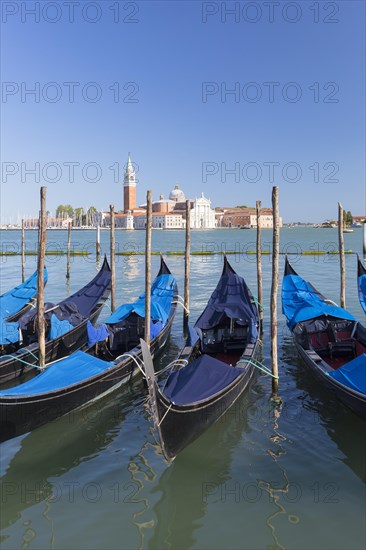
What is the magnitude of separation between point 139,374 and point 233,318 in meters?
2.02

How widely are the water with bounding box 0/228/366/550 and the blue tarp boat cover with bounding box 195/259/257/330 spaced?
1.76 m

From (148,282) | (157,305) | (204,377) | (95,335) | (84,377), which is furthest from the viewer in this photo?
(157,305)

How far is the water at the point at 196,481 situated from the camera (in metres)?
3.81

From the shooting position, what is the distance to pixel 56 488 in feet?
14.6

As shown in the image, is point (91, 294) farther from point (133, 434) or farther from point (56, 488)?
point (56, 488)

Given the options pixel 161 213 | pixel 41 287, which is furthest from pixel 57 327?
pixel 161 213

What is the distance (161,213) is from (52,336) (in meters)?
113

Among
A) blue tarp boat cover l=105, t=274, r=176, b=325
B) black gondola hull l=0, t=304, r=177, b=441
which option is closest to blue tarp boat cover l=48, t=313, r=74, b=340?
blue tarp boat cover l=105, t=274, r=176, b=325

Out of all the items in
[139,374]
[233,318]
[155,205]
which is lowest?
[139,374]

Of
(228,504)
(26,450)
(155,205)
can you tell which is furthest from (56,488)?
(155,205)

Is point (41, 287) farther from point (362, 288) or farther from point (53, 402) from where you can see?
point (362, 288)

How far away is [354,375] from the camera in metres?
5.40

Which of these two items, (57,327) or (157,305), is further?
(157,305)

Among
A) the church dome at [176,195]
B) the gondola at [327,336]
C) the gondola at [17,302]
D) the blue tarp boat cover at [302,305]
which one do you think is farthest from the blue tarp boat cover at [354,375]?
the church dome at [176,195]
